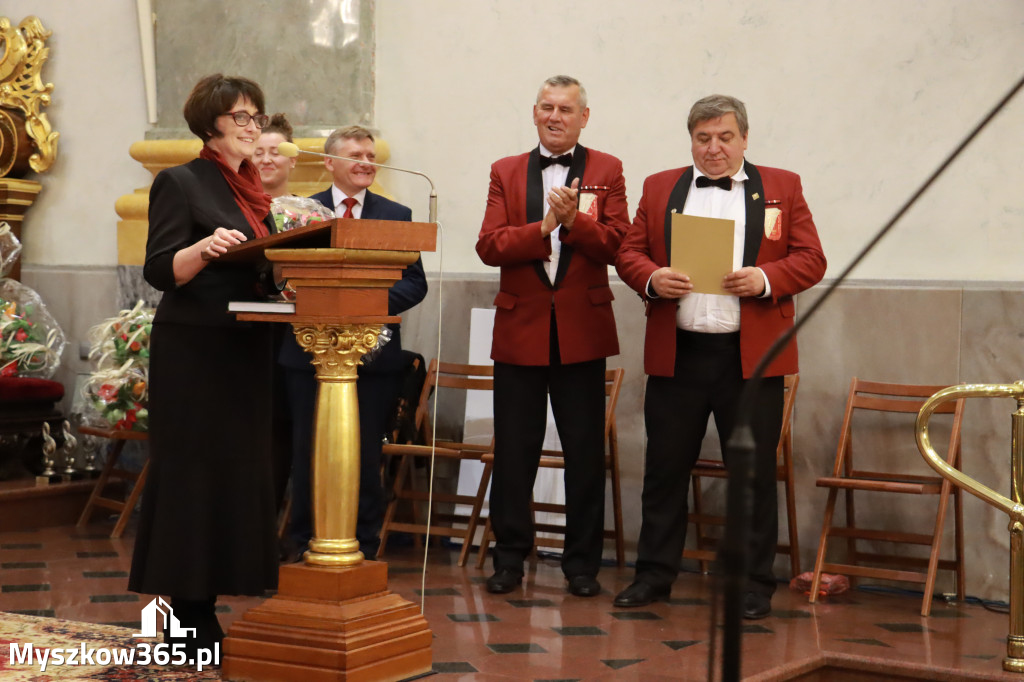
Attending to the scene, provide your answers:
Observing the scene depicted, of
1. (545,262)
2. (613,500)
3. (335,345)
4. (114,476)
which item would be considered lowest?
(114,476)

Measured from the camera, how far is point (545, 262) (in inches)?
200

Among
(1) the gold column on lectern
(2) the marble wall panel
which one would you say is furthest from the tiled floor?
(2) the marble wall panel

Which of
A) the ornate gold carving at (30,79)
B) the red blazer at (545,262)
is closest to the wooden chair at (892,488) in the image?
the red blazer at (545,262)

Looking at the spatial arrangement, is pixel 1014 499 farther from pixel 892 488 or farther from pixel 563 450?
pixel 563 450

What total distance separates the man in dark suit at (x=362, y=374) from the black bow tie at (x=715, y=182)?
1.29 metres

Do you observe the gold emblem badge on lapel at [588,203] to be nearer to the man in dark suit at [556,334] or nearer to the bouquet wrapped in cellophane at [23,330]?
the man in dark suit at [556,334]

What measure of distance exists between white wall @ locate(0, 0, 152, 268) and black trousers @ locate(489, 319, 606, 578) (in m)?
3.51

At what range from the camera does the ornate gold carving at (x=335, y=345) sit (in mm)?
3441

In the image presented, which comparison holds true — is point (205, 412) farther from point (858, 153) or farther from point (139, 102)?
point (139, 102)

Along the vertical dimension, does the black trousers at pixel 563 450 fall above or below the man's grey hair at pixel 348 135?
below

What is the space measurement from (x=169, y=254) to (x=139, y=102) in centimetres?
447

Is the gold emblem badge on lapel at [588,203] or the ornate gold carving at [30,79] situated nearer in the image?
the gold emblem badge on lapel at [588,203]

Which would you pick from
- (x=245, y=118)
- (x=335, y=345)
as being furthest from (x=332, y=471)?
(x=245, y=118)

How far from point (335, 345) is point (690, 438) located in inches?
74.7
